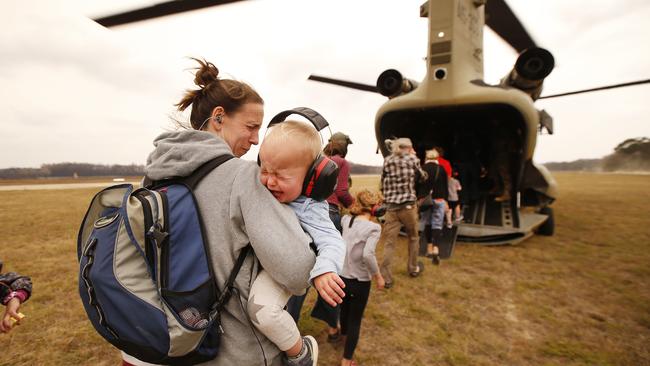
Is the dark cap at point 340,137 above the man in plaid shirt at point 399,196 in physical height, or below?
above

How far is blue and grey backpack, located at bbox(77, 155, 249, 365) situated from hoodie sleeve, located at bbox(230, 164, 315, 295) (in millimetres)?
143

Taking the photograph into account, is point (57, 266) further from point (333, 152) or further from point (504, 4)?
point (504, 4)

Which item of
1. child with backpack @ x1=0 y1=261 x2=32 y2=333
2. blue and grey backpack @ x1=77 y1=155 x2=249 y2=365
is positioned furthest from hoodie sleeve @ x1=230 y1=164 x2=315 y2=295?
child with backpack @ x1=0 y1=261 x2=32 y2=333

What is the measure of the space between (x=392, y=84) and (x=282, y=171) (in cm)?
588

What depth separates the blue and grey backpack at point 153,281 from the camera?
805 millimetres

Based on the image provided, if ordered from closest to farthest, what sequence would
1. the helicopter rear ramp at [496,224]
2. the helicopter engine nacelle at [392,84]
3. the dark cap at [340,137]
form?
the dark cap at [340,137]
the helicopter rear ramp at [496,224]
the helicopter engine nacelle at [392,84]

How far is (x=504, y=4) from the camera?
632 centimetres

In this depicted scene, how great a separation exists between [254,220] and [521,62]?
620 centimetres

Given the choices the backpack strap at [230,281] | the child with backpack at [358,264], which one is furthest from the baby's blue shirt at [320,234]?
the child with backpack at [358,264]

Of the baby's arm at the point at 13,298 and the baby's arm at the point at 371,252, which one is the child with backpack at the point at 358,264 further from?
the baby's arm at the point at 13,298

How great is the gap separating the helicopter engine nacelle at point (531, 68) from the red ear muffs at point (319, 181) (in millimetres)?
5823

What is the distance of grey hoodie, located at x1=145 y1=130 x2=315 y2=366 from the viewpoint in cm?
86

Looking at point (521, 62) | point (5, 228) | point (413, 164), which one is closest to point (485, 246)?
point (413, 164)

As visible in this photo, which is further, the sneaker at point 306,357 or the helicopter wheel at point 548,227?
the helicopter wheel at point 548,227
